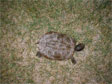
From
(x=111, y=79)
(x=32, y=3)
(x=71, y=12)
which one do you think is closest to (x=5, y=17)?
(x=32, y=3)

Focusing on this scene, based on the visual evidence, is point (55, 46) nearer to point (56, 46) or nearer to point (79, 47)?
point (56, 46)

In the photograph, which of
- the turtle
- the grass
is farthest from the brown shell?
the grass

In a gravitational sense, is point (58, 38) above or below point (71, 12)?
below

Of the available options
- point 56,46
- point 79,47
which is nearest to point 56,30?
point 56,46

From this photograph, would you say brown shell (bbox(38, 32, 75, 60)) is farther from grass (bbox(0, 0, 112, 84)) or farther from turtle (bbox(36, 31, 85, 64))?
grass (bbox(0, 0, 112, 84))

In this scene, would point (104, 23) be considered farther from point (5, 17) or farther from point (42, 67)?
point (5, 17)

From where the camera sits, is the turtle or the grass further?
the grass

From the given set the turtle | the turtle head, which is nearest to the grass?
the turtle head
